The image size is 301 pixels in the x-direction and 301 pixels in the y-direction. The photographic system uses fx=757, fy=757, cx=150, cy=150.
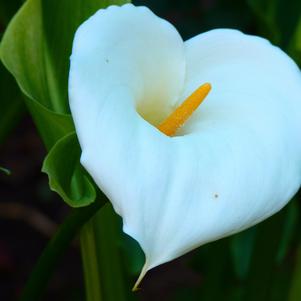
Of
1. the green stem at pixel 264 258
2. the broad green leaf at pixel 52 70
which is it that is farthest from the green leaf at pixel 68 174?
the green stem at pixel 264 258

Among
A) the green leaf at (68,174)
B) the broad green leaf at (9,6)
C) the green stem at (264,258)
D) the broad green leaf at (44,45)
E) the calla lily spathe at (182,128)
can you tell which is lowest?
the green stem at (264,258)

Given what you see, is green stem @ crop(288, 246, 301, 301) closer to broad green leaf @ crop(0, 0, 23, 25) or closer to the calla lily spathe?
the calla lily spathe

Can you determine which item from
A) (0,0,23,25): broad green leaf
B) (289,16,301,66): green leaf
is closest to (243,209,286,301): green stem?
(289,16,301,66): green leaf

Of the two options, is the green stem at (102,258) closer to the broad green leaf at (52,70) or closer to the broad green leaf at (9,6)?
the broad green leaf at (52,70)

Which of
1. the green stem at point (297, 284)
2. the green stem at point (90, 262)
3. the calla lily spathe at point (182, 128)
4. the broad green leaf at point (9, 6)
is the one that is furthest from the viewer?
the broad green leaf at point (9, 6)

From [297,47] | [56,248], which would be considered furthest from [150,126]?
[297,47]

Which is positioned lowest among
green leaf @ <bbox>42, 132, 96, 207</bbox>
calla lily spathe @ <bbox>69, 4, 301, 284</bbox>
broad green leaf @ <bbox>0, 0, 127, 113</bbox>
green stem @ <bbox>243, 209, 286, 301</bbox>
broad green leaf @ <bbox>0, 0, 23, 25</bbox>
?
green stem @ <bbox>243, 209, 286, 301</bbox>

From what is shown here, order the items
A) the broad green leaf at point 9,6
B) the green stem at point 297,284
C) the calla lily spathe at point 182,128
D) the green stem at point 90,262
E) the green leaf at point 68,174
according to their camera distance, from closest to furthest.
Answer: the calla lily spathe at point 182,128
the green leaf at point 68,174
the green stem at point 90,262
the green stem at point 297,284
the broad green leaf at point 9,6

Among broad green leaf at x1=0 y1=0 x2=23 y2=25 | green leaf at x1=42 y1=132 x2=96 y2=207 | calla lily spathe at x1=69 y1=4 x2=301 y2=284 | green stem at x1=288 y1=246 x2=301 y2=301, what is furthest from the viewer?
broad green leaf at x1=0 y1=0 x2=23 y2=25

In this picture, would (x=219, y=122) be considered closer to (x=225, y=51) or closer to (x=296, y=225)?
(x=225, y=51)
